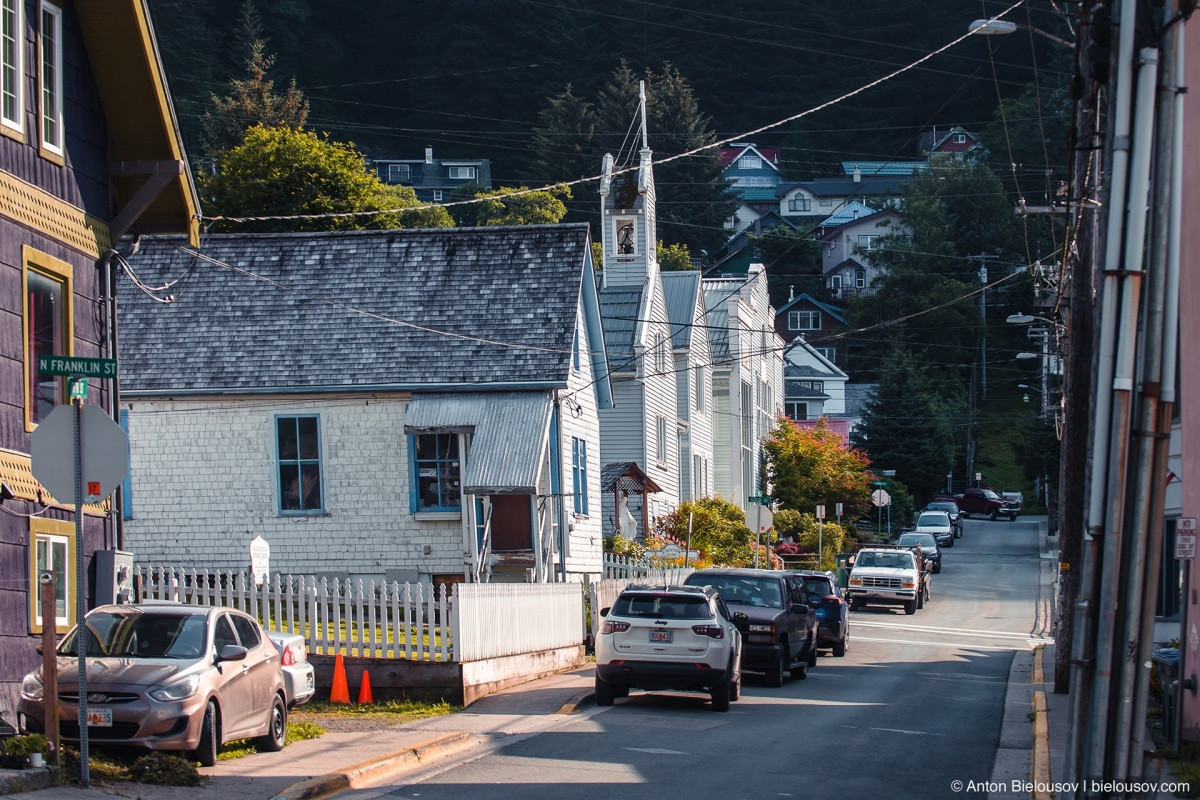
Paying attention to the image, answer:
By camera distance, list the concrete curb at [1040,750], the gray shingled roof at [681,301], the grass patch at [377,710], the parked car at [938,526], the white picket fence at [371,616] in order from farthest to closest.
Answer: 1. the parked car at [938,526]
2. the gray shingled roof at [681,301]
3. the white picket fence at [371,616]
4. the grass patch at [377,710]
5. the concrete curb at [1040,750]

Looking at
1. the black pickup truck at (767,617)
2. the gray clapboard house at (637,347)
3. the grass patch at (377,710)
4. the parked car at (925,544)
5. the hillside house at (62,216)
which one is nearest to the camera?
the hillside house at (62,216)

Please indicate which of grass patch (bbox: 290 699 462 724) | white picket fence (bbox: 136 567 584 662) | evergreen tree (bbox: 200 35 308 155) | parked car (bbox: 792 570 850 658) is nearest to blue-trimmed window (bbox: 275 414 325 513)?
white picket fence (bbox: 136 567 584 662)

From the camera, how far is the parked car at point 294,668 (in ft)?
55.1

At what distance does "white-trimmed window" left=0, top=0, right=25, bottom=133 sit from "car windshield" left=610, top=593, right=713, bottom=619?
907cm

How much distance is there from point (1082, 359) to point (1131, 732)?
11708 millimetres

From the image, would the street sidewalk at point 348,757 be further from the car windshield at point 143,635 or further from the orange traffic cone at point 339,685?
the orange traffic cone at point 339,685

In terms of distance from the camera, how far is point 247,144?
44.8 meters

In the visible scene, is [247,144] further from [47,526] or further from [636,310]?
[47,526]

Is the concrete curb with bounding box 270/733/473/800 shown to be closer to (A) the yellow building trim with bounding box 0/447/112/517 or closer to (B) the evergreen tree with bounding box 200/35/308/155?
(A) the yellow building trim with bounding box 0/447/112/517

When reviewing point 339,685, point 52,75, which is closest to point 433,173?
point 339,685

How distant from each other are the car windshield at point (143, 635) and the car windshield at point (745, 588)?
10.9 meters

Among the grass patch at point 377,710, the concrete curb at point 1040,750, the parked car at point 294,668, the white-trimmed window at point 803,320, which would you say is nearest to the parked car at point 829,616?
the concrete curb at point 1040,750

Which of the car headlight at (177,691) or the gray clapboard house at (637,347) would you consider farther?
the gray clapboard house at (637,347)

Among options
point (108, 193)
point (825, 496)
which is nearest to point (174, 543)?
point (108, 193)
